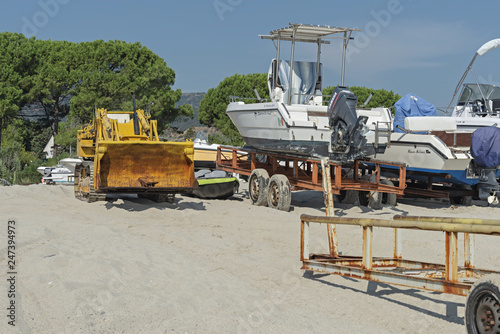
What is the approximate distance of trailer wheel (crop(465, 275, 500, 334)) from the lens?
447 cm

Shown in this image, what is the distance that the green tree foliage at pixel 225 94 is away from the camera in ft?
159

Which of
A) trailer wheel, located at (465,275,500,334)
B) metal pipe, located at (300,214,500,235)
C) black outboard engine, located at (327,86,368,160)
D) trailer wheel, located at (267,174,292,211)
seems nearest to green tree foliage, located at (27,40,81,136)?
trailer wheel, located at (267,174,292,211)

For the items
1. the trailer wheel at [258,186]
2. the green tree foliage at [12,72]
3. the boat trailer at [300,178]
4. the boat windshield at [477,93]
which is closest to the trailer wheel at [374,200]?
the boat trailer at [300,178]

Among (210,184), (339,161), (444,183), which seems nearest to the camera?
(339,161)

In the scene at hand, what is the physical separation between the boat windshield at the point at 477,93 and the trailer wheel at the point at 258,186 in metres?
8.41

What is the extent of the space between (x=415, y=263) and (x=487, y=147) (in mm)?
9075

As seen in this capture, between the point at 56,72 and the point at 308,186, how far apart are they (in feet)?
90.7

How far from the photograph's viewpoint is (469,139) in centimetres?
1605

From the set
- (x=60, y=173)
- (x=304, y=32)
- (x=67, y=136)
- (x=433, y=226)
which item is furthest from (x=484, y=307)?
(x=67, y=136)

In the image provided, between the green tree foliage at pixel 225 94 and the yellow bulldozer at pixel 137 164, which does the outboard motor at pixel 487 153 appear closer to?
the yellow bulldozer at pixel 137 164

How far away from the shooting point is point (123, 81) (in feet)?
123

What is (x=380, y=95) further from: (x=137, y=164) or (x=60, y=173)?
(x=137, y=164)

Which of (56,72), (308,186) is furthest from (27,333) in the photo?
(56,72)

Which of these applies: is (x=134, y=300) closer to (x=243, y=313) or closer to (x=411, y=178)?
(x=243, y=313)
